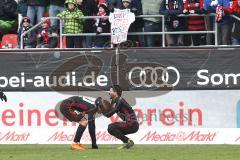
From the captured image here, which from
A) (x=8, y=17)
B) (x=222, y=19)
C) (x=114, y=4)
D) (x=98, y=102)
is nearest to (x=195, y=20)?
(x=222, y=19)

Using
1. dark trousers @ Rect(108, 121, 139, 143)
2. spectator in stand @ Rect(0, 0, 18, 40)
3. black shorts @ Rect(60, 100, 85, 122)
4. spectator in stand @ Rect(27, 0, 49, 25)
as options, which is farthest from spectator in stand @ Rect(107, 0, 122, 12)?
dark trousers @ Rect(108, 121, 139, 143)

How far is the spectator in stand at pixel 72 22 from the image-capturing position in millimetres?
22969

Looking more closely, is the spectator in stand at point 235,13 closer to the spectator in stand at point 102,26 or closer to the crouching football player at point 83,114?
the spectator in stand at point 102,26

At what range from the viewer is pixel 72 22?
917 inches

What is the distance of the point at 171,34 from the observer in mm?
22875

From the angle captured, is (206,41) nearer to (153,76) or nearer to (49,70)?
(153,76)

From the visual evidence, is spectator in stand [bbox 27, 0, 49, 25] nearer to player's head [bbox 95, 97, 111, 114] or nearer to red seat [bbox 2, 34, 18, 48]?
red seat [bbox 2, 34, 18, 48]

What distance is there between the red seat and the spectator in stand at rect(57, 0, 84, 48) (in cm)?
175

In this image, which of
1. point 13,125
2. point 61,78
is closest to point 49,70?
point 61,78

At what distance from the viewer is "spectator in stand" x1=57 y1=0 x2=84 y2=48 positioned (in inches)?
904

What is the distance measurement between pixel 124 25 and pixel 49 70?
2.50m
